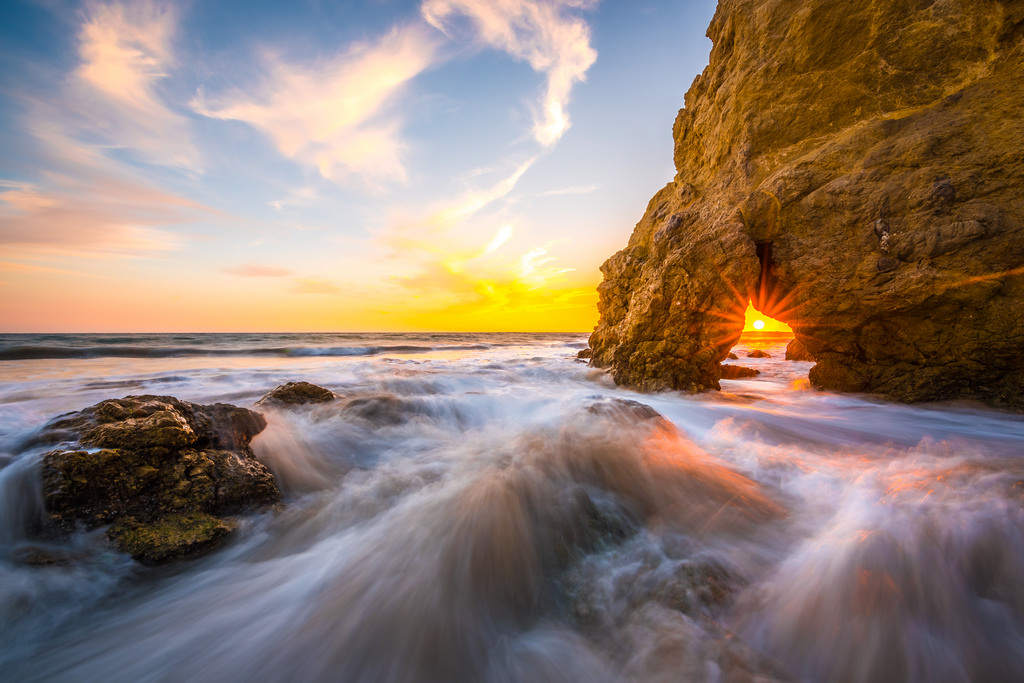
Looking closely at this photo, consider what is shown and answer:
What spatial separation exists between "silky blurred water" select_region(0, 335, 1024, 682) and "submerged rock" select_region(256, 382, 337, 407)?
1920mm

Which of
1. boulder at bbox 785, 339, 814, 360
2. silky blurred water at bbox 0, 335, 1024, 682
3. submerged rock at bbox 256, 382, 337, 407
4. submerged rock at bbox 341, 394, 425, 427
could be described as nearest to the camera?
silky blurred water at bbox 0, 335, 1024, 682

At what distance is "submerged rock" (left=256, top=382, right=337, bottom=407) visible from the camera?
5.31 metres

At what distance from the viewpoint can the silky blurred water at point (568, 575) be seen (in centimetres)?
153

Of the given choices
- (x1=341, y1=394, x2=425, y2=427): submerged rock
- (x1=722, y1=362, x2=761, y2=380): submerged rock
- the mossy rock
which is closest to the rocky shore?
the mossy rock

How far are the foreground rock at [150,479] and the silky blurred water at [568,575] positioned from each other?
13cm

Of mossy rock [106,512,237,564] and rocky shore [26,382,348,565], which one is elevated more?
rocky shore [26,382,348,565]

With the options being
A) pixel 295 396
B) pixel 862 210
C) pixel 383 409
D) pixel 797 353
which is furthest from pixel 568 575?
pixel 797 353

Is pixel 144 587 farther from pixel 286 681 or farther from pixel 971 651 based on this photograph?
pixel 971 651

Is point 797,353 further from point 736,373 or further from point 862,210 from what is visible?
point 862,210

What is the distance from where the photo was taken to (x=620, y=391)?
289 inches

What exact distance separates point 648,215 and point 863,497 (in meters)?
9.24

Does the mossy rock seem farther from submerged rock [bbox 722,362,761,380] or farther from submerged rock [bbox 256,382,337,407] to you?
submerged rock [bbox 722,362,761,380]

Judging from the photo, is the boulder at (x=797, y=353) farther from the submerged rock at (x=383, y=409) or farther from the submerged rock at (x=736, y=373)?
the submerged rock at (x=383, y=409)

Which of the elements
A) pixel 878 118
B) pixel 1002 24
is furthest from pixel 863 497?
pixel 1002 24
